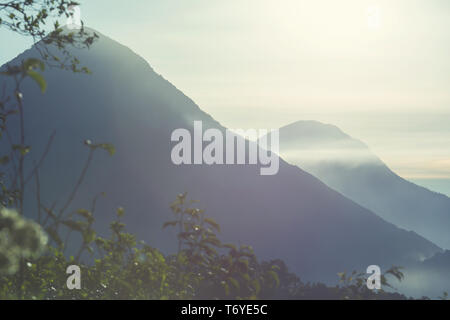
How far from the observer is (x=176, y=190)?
127 meters

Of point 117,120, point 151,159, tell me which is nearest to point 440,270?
point 151,159

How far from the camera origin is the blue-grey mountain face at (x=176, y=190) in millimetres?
116875

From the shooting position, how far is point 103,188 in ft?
376

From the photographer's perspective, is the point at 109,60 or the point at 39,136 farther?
the point at 109,60

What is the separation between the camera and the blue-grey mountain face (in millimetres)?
116875

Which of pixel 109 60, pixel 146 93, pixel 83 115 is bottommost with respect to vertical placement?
pixel 83 115

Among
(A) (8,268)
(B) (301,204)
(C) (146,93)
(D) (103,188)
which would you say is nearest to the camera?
(A) (8,268)

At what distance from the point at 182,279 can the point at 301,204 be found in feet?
439

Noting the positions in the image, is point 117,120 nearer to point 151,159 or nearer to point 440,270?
point 151,159
